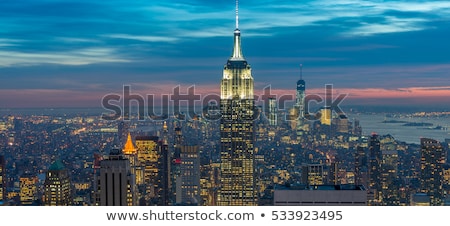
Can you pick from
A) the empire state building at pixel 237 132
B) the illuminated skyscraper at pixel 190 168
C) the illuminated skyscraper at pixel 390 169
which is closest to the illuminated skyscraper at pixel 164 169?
the illuminated skyscraper at pixel 190 168

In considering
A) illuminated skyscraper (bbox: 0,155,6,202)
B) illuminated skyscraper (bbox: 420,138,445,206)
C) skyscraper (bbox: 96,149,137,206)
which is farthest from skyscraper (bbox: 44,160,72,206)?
illuminated skyscraper (bbox: 420,138,445,206)

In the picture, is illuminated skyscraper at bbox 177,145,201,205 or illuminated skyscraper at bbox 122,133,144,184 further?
illuminated skyscraper at bbox 177,145,201,205

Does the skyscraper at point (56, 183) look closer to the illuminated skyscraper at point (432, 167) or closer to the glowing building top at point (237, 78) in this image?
the glowing building top at point (237, 78)

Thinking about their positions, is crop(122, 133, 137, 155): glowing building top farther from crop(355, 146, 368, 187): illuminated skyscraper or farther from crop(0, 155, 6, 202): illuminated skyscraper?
crop(355, 146, 368, 187): illuminated skyscraper

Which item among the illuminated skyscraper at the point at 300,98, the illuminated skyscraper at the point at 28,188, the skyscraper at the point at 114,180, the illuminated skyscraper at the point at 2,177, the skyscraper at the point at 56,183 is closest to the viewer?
the illuminated skyscraper at the point at 28,188

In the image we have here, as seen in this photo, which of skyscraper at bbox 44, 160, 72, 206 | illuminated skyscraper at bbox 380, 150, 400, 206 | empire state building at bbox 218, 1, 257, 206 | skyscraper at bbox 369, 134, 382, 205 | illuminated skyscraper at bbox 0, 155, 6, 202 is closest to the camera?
skyscraper at bbox 44, 160, 72, 206

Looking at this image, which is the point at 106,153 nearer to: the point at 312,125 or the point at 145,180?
the point at 145,180
